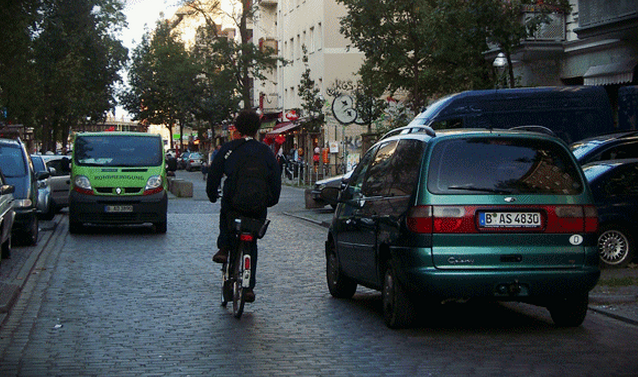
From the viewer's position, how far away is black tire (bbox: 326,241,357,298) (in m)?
11.2

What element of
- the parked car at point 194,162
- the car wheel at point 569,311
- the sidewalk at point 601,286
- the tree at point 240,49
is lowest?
the parked car at point 194,162

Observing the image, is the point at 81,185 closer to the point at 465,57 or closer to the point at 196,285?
the point at 196,285

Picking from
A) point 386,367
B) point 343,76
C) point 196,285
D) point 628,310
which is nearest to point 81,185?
point 196,285

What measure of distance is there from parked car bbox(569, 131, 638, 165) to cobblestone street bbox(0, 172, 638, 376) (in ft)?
14.4

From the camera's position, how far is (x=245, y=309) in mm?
10664

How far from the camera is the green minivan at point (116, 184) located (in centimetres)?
2081

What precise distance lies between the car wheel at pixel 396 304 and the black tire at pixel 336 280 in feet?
5.99

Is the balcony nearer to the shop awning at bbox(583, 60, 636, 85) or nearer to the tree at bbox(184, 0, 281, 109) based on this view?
the shop awning at bbox(583, 60, 636, 85)

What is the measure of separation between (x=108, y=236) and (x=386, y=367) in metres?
13.9

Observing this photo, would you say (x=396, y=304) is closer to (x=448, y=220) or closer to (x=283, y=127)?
(x=448, y=220)

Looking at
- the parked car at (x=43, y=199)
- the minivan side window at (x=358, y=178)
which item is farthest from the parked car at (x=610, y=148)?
the parked car at (x=43, y=199)

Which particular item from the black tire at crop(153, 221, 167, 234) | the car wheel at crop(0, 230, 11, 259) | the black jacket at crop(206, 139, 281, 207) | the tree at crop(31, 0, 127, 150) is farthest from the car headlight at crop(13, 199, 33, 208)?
the tree at crop(31, 0, 127, 150)

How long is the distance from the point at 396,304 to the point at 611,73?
19904mm

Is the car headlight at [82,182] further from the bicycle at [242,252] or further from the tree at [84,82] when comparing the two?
the tree at [84,82]
